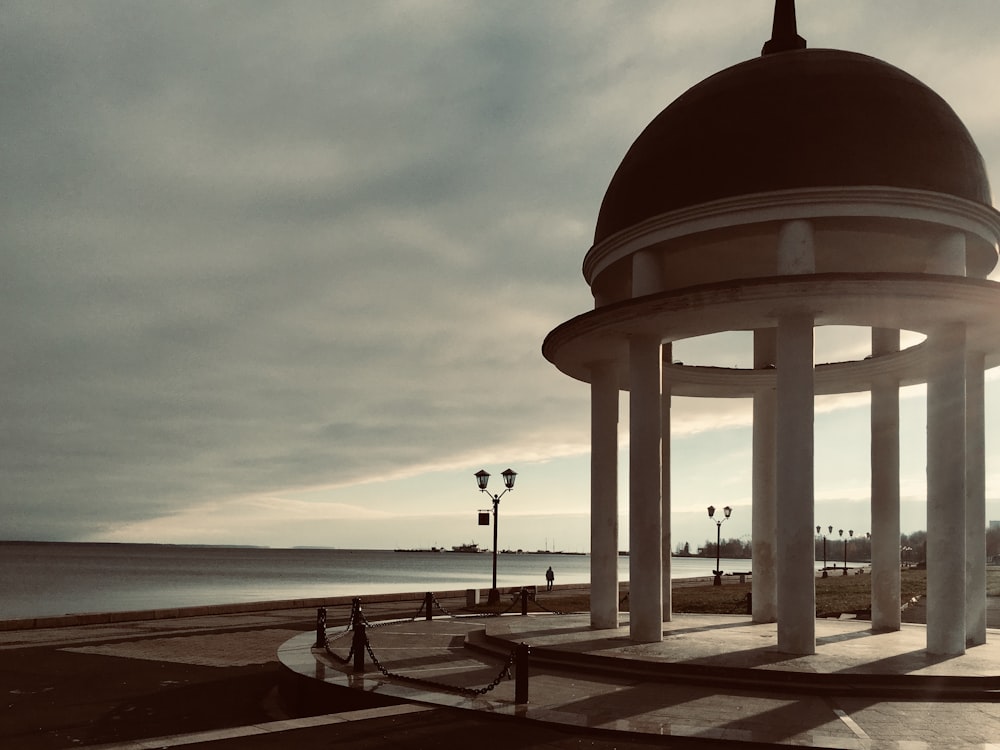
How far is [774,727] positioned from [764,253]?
48.8ft

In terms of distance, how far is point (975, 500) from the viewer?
21.9 metres

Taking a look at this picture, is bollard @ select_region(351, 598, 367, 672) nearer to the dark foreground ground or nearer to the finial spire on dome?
the dark foreground ground

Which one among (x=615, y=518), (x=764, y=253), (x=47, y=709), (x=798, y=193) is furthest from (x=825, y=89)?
(x=47, y=709)

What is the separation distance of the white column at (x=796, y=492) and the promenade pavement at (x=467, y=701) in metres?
0.91

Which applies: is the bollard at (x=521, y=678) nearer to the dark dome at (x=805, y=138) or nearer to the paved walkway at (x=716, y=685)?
the paved walkway at (x=716, y=685)

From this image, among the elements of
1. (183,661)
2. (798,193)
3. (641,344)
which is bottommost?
(183,661)

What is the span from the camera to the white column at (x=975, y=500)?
21.6 meters

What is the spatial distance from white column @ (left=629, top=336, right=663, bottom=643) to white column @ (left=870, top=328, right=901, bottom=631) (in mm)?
7879

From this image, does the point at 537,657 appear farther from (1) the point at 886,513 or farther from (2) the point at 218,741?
(1) the point at 886,513

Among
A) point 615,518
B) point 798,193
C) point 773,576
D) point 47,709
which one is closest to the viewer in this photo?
point 47,709

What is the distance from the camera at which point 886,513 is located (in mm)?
25609

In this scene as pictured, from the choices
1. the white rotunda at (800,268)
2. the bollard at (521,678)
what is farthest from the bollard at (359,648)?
the white rotunda at (800,268)

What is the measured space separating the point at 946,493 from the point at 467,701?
1142 centimetres

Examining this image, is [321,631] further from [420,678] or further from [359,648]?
[420,678]
